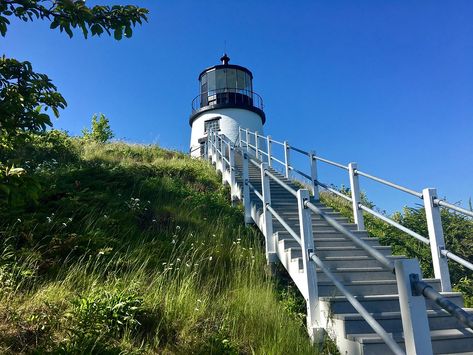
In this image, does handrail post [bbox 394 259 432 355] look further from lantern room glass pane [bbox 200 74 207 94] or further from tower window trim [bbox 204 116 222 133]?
lantern room glass pane [bbox 200 74 207 94]

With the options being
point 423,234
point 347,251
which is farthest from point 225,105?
point 347,251

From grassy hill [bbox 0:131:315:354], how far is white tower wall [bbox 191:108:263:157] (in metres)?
14.3

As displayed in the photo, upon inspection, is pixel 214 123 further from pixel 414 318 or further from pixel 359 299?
pixel 414 318

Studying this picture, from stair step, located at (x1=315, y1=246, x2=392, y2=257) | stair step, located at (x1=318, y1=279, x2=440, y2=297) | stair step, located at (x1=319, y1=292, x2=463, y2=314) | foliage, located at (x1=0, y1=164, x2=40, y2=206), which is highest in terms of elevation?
stair step, located at (x1=315, y1=246, x2=392, y2=257)

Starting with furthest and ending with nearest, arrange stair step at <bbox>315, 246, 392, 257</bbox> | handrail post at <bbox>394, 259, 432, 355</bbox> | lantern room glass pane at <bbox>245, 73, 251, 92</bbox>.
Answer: lantern room glass pane at <bbox>245, 73, 251, 92</bbox>, stair step at <bbox>315, 246, 392, 257</bbox>, handrail post at <bbox>394, 259, 432, 355</bbox>

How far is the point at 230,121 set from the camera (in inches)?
872

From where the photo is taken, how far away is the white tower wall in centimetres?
2211

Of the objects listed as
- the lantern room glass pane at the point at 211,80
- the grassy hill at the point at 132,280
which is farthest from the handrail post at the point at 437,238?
the lantern room glass pane at the point at 211,80

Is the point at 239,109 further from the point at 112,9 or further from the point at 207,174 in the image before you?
the point at 112,9

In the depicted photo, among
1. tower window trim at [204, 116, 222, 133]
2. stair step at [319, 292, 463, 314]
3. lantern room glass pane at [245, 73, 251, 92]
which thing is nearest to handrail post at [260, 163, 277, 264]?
stair step at [319, 292, 463, 314]

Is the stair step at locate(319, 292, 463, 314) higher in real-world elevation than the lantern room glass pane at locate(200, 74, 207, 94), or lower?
lower

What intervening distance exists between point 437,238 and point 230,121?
60.1 ft

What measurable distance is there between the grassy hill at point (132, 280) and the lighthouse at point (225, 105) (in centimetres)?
1460

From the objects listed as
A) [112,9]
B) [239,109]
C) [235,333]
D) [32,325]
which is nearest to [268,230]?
[235,333]
